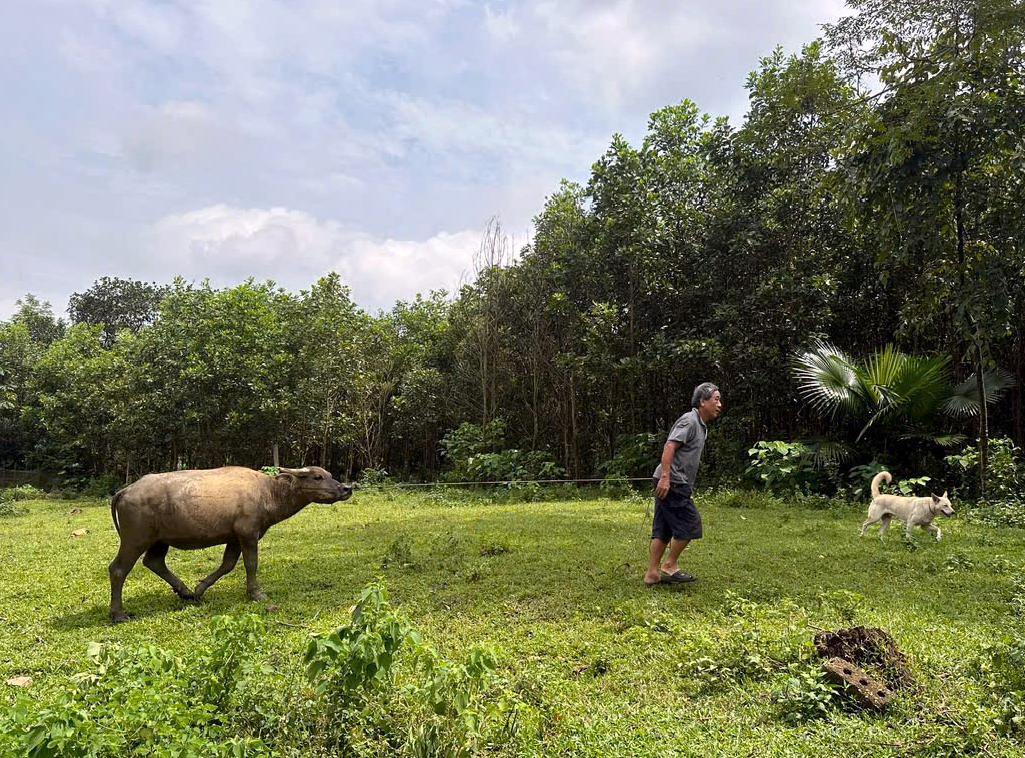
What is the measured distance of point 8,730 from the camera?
2.04 metres

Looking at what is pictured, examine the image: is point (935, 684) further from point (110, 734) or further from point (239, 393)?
point (239, 393)

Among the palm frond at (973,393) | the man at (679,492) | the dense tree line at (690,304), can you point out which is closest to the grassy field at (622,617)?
the man at (679,492)

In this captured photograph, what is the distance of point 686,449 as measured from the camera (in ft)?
18.4

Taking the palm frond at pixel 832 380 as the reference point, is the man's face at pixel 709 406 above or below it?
below

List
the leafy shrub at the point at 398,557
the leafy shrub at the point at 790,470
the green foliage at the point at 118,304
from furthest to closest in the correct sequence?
the green foliage at the point at 118,304, the leafy shrub at the point at 790,470, the leafy shrub at the point at 398,557

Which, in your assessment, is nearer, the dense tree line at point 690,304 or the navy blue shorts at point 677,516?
the navy blue shorts at point 677,516

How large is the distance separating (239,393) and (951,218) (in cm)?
1457

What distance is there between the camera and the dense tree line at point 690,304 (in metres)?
8.09

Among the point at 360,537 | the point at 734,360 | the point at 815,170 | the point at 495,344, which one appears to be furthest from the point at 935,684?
the point at 495,344

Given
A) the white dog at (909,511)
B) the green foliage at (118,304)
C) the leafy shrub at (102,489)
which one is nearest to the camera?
the white dog at (909,511)

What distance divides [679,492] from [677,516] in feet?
0.63

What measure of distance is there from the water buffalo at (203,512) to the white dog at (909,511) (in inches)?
223

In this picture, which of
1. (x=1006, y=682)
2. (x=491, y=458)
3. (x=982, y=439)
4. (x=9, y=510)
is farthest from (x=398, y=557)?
(x=9, y=510)

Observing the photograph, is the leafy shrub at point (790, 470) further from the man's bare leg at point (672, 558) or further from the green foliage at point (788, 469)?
the man's bare leg at point (672, 558)
